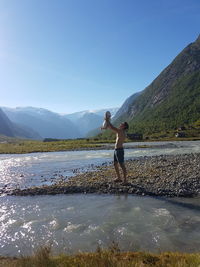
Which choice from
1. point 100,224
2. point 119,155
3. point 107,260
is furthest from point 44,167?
point 107,260

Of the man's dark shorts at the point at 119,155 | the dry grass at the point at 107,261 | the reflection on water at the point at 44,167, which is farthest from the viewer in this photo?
the reflection on water at the point at 44,167

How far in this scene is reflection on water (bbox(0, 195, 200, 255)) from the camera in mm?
9805

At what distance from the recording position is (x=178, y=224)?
11.4m

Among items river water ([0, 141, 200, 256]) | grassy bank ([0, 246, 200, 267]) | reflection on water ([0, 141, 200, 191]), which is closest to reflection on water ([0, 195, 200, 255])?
river water ([0, 141, 200, 256])

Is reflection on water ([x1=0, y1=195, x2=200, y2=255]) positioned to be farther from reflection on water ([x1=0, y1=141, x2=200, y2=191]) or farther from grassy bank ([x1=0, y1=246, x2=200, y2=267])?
reflection on water ([x1=0, y1=141, x2=200, y2=191])

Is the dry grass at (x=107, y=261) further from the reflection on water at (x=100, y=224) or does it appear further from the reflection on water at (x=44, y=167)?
the reflection on water at (x=44, y=167)

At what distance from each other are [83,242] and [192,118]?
197 meters

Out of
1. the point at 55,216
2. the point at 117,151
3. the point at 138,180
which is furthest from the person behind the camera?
the point at 138,180

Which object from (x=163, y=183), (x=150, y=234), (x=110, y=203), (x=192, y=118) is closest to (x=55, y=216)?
(x=110, y=203)

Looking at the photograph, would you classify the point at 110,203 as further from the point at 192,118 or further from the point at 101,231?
the point at 192,118

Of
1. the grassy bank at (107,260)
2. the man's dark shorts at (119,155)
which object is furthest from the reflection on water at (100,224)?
the man's dark shorts at (119,155)

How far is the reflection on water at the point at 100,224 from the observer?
980 centimetres

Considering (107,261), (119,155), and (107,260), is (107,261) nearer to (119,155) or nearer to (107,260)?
(107,260)

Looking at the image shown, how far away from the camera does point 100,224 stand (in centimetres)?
1181
